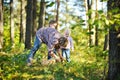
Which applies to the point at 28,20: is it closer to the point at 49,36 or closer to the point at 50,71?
the point at 49,36

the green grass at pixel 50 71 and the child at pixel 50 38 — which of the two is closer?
the green grass at pixel 50 71

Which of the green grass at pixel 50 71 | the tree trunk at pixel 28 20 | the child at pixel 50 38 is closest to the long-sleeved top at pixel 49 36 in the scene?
the child at pixel 50 38

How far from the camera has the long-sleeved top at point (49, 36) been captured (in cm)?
1170

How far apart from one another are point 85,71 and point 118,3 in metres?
6.13

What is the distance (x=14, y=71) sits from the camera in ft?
28.6

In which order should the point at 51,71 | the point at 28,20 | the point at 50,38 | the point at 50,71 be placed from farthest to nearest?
the point at 28,20 → the point at 50,38 → the point at 51,71 → the point at 50,71

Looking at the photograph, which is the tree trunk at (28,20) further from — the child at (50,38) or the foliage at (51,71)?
the child at (50,38)

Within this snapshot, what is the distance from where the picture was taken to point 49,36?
38.9 ft

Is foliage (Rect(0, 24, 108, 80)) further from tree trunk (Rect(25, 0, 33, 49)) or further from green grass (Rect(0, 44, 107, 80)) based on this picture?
tree trunk (Rect(25, 0, 33, 49))

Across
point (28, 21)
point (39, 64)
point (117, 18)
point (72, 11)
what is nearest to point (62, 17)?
point (72, 11)

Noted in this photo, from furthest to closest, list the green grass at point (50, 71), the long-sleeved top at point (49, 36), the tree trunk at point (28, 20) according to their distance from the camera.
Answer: the tree trunk at point (28, 20) → the long-sleeved top at point (49, 36) → the green grass at point (50, 71)

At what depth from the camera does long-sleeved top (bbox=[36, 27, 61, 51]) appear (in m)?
11.7

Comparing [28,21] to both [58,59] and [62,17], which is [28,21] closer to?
[58,59]

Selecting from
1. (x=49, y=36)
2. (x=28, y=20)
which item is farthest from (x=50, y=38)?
(x=28, y=20)
